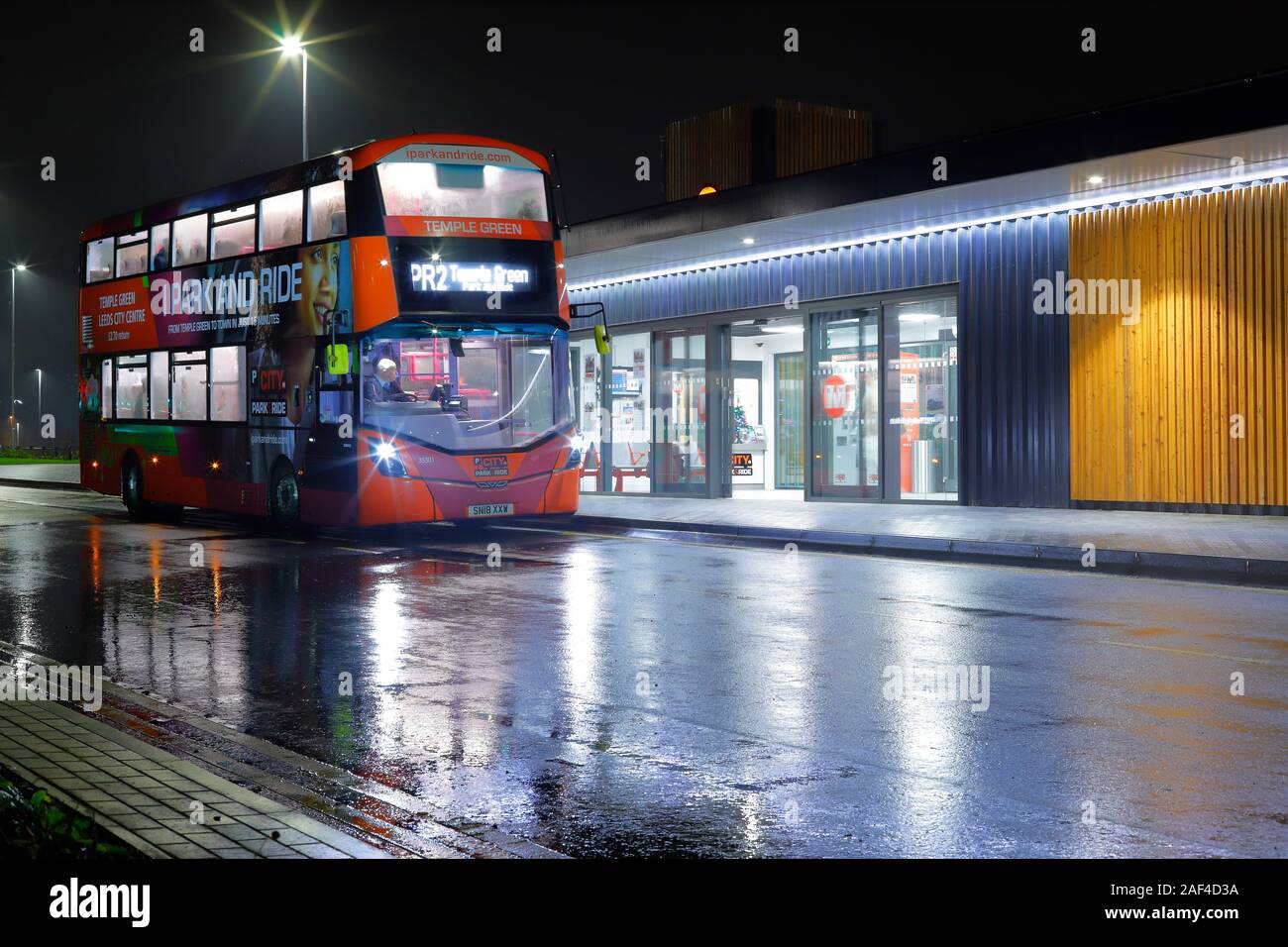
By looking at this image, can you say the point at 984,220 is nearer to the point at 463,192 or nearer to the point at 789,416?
the point at 789,416

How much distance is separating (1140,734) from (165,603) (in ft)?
28.8

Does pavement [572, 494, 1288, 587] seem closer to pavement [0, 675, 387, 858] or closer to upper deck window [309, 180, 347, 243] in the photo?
upper deck window [309, 180, 347, 243]

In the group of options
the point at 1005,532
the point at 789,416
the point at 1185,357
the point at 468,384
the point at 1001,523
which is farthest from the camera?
the point at 789,416

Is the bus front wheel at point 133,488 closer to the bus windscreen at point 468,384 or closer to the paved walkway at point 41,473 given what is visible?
the bus windscreen at point 468,384

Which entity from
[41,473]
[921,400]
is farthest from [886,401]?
[41,473]

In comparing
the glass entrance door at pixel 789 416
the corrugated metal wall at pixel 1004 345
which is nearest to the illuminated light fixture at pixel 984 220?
the corrugated metal wall at pixel 1004 345

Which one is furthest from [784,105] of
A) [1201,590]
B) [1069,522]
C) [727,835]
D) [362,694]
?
[727,835]

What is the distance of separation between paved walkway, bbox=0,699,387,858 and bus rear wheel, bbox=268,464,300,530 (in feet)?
40.2

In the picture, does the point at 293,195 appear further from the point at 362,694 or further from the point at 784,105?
the point at 784,105

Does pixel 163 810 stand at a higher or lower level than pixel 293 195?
lower

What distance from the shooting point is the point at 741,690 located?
8.05 metres

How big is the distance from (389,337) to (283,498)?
3.42 metres

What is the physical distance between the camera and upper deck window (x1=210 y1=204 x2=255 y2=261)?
63.7 feet

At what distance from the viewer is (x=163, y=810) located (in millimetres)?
5148
